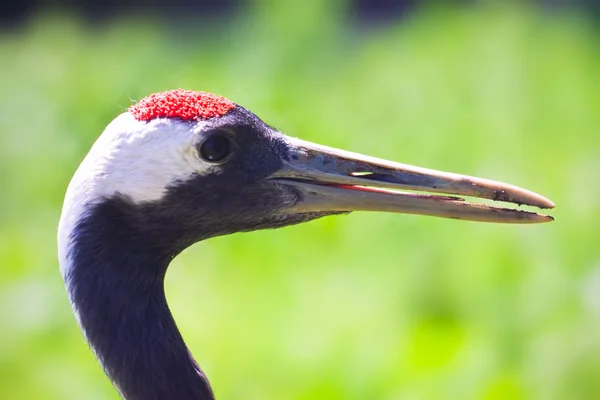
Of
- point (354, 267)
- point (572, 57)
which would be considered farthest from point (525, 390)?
point (572, 57)

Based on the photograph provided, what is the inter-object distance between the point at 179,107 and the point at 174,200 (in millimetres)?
223

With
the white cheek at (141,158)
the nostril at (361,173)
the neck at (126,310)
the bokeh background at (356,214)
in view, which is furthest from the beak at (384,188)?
the bokeh background at (356,214)

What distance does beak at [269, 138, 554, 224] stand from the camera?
105 inches

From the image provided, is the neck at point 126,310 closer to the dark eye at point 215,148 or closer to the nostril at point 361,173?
the dark eye at point 215,148

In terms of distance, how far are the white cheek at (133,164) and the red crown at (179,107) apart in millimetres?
17

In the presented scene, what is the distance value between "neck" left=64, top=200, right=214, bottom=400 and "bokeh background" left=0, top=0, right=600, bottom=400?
7.59 ft

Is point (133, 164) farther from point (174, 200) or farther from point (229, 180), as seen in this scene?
point (229, 180)

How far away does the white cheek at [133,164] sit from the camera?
2578 millimetres

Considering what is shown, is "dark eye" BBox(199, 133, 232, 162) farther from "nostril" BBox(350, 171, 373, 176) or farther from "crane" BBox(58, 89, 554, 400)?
"nostril" BBox(350, 171, 373, 176)

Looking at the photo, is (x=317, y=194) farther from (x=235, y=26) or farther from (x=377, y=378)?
(x=235, y=26)

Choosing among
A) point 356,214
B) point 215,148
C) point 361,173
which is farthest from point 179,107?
point 356,214

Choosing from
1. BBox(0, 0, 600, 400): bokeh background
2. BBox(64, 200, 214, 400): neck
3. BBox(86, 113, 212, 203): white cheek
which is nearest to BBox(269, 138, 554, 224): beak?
BBox(86, 113, 212, 203): white cheek

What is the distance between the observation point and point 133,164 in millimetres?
2584

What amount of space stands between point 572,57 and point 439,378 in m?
3.12
